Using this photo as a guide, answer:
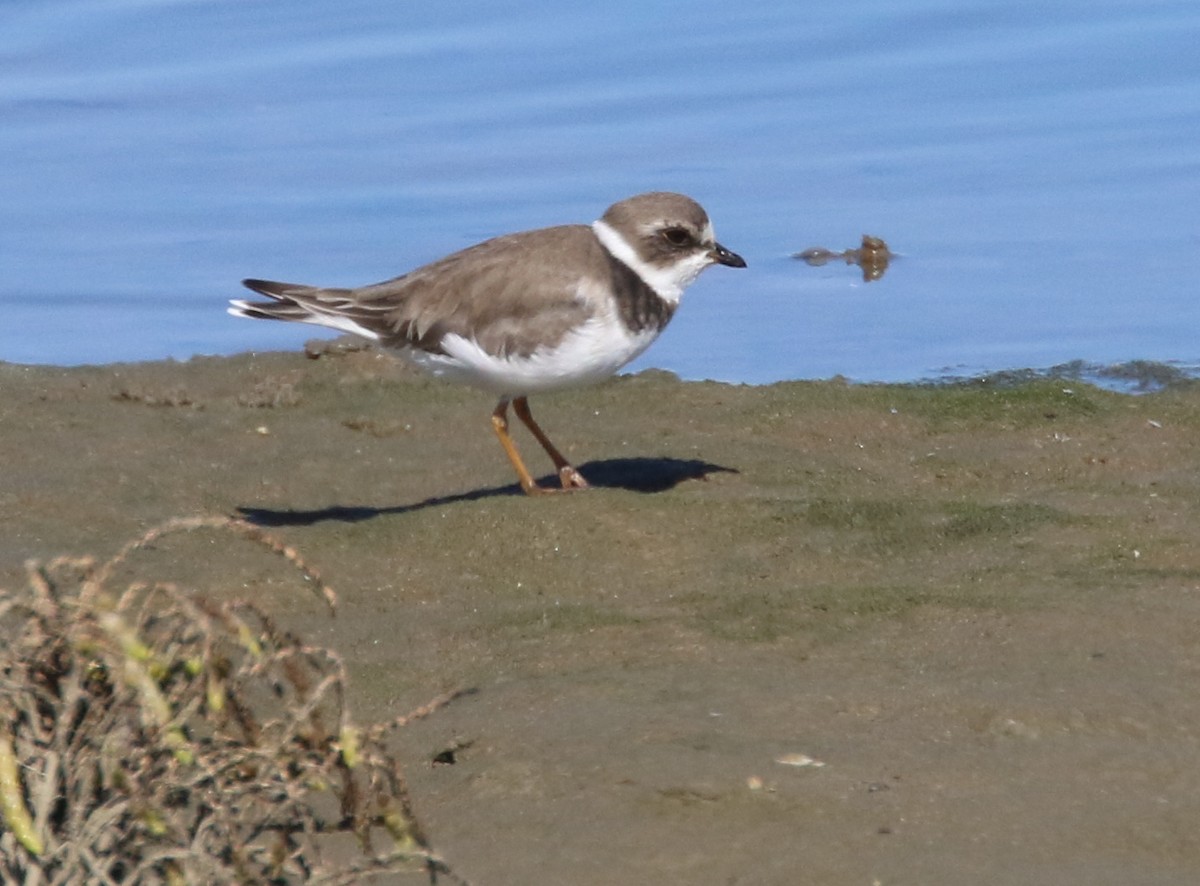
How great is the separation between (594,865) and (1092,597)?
1848mm

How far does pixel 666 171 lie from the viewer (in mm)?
11094

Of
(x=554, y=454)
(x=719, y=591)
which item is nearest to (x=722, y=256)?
(x=554, y=454)

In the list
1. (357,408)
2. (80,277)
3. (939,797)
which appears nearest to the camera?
(939,797)

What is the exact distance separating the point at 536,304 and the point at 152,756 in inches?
163

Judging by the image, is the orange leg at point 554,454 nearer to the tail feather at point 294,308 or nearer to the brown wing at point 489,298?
the brown wing at point 489,298

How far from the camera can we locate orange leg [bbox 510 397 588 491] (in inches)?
267

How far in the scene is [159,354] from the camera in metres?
9.39

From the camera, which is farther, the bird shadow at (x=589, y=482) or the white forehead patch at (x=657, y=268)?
the white forehead patch at (x=657, y=268)

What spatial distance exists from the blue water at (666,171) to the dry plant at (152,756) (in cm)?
613

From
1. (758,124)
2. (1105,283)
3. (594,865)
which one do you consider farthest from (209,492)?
(758,124)

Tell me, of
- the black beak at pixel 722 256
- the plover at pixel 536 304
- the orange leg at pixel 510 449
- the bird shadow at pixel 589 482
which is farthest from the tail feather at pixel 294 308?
the black beak at pixel 722 256

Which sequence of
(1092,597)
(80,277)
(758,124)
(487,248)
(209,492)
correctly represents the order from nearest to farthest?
1. (1092,597)
2. (209,492)
3. (487,248)
4. (80,277)
5. (758,124)

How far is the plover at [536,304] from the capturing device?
270 inches

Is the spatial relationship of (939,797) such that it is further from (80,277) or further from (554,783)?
(80,277)
